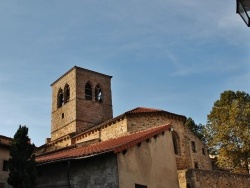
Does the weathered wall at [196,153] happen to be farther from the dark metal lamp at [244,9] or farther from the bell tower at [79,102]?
the dark metal lamp at [244,9]

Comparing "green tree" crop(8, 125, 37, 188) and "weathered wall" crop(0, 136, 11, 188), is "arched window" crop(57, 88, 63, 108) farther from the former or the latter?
"green tree" crop(8, 125, 37, 188)

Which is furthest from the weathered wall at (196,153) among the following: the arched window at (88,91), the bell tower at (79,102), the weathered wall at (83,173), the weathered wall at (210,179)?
Result: the weathered wall at (83,173)

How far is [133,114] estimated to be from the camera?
25.9m

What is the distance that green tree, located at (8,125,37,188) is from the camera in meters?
12.7

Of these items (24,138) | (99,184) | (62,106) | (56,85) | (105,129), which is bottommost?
(99,184)

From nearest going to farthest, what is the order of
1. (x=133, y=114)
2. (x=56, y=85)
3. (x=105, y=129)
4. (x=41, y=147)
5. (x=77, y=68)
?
(x=133, y=114) → (x=105, y=129) → (x=41, y=147) → (x=77, y=68) → (x=56, y=85)

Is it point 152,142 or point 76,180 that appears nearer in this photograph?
point 76,180

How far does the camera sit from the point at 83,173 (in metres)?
13.8

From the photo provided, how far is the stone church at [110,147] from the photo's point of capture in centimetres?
1349

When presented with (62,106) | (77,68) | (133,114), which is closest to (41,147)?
(62,106)

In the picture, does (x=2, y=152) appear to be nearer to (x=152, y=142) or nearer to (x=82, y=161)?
(x=82, y=161)

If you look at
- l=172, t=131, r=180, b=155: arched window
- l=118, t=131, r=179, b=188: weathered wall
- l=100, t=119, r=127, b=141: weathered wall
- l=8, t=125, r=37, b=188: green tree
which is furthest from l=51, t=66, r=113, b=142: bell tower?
l=8, t=125, r=37, b=188: green tree

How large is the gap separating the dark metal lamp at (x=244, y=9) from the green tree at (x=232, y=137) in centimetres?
2388

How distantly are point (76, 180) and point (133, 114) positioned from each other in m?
12.5
